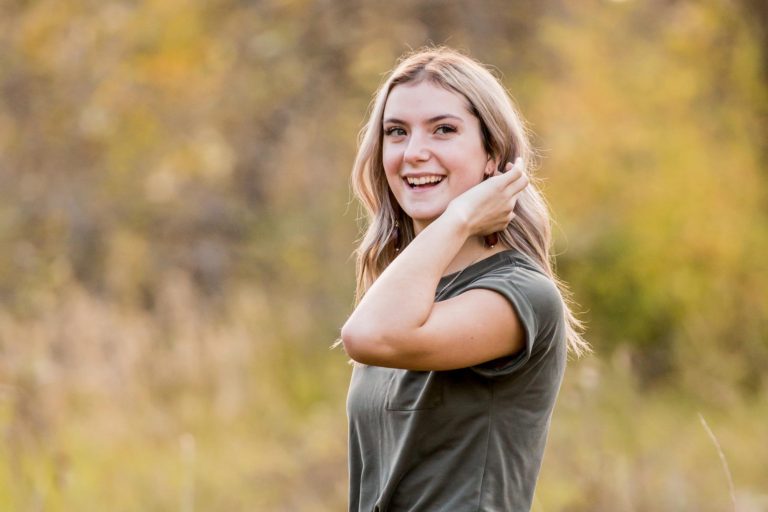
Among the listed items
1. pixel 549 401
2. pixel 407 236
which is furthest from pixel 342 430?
pixel 549 401

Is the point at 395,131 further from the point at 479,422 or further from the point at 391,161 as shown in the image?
the point at 479,422

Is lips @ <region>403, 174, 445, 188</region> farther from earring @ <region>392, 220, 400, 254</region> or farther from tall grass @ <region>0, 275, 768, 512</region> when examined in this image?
tall grass @ <region>0, 275, 768, 512</region>

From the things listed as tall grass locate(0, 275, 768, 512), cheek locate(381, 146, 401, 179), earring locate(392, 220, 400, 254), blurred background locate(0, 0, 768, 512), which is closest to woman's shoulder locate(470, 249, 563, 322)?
cheek locate(381, 146, 401, 179)

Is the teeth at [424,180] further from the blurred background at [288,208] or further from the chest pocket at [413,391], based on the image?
the blurred background at [288,208]

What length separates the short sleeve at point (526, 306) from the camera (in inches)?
93.1

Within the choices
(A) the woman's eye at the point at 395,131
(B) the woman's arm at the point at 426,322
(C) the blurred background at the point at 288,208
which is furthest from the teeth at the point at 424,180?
(C) the blurred background at the point at 288,208

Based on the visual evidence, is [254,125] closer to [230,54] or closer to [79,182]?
[230,54]

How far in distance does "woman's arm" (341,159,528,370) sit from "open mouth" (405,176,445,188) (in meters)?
0.23

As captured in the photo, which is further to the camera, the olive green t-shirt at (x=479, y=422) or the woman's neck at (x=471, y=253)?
the woman's neck at (x=471, y=253)

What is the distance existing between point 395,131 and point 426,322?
620mm

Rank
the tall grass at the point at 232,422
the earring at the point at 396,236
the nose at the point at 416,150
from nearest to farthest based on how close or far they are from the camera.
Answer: the nose at the point at 416,150
the earring at the point at 396,236
the tall grass at the point at 232,422

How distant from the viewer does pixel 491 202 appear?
256 centimetres

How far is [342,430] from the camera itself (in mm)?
6883

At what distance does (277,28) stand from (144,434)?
343 centimetres
